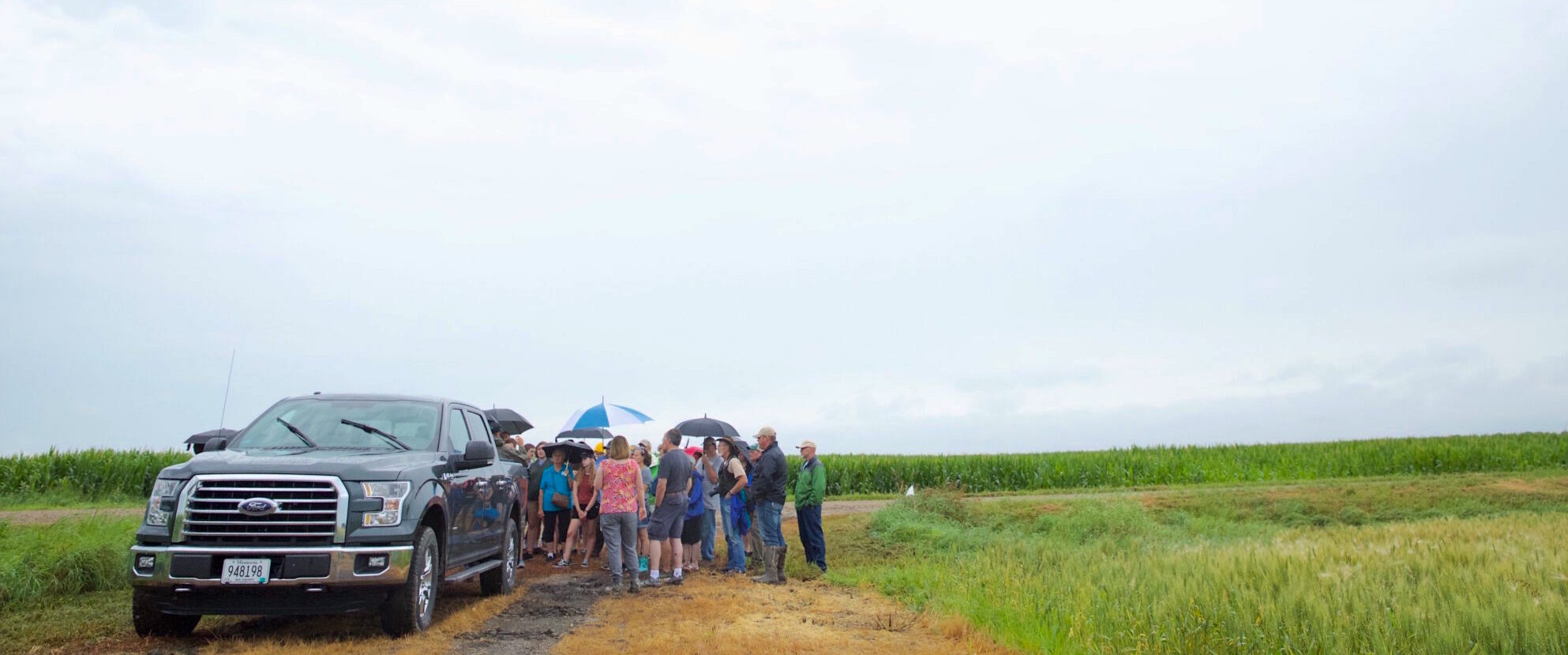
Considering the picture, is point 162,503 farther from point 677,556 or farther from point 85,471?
point 85,471

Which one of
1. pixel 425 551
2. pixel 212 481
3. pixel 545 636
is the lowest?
pixel 545 636

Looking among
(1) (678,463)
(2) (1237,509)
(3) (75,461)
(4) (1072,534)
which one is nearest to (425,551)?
(1) (678,463)

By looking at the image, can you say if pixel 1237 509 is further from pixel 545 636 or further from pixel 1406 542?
pixel 545 636

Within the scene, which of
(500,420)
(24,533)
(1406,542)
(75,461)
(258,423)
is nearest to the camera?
(258,423)

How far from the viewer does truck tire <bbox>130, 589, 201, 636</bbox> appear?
899cm

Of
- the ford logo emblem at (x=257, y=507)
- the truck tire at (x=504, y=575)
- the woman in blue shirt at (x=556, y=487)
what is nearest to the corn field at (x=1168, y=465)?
the woman in blue shirt at (x=556, y=487)

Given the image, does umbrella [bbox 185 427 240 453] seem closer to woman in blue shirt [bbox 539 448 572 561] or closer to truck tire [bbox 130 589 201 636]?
truck tire [bbox 130 589 201 636]

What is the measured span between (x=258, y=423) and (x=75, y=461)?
96.1ft

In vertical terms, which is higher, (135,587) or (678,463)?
(678,463)

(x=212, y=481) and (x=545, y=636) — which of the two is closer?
(x=212, y=481)

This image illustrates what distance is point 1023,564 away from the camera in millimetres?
13164

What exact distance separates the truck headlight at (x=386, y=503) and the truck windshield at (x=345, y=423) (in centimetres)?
103

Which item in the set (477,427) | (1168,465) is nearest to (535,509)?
(477,427)

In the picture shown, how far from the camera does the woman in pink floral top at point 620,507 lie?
12891 mm
